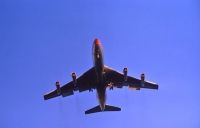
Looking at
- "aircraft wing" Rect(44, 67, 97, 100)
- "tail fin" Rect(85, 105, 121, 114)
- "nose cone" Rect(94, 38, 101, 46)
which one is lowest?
"tail fin" Rect(85, 105, 121, 114)

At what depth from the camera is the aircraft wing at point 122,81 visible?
82.4m

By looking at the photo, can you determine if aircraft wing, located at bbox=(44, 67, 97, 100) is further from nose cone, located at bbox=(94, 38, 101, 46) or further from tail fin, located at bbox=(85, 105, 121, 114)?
nose cone, located at bbox=(94, 38, 101, 46)

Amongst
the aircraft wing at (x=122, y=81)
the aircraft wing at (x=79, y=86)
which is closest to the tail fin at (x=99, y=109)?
the aircraft wing at (x=79, y=86)

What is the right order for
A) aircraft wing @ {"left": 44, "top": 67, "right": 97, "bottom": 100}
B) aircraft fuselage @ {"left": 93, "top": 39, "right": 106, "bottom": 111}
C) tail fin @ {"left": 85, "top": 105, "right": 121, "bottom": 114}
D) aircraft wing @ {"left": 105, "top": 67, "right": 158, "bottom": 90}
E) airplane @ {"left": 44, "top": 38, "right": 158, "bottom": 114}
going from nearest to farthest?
A: aircraft fuselage @ {"left": 93, "top": 39, "right": 106, "bottom": 111} → airplane @ {"left": 44, "top": 38, "right": 158, "bottom": 114} → aircraft wing @ {"left": 44, "top": 67, "right": 97, "bottom": 100} → aircraft wing @ {"left": 105, "top": 67, "right": 158, "bottom": 90} → tail fin @ {"left": 85, "top": 105, "right": 121, "bottom": 114}

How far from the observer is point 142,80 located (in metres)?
81.8

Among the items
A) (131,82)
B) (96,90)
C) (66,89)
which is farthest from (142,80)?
(66,89)

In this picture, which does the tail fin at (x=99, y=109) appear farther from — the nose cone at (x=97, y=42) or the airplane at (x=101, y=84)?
the nose cone at (x=97, y=42)

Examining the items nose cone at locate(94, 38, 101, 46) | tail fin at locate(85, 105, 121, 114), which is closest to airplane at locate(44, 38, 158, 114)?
tail fin at locate(85, 105, 121, 114)

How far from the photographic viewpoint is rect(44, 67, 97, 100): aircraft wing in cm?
8188

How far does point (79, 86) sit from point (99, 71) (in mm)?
6531

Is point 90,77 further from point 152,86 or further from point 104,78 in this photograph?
point 152,86

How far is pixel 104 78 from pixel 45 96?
1083 centimetres

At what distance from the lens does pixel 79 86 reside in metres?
83.2

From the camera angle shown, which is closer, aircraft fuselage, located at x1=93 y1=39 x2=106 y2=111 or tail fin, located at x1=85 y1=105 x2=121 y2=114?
aircraft fuselage, located at x1=93 y1=39 x2=106 y2=111
